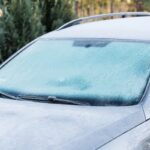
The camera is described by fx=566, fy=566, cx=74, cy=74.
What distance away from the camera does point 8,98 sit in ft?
13.4

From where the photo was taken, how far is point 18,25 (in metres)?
9.27

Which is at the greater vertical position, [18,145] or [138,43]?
[138,43]

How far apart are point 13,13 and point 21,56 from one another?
15.7ft

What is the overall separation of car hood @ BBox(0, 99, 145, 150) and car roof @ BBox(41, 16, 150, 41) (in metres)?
0.82

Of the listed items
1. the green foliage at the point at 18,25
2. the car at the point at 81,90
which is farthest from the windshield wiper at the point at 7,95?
the green foliage at the point at 18,25

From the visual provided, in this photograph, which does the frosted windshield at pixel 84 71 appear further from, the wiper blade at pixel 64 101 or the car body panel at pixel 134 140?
the car body panel at pixel 134 140

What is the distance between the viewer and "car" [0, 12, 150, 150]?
3.17 meters

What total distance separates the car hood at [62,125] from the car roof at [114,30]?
0.82 metres

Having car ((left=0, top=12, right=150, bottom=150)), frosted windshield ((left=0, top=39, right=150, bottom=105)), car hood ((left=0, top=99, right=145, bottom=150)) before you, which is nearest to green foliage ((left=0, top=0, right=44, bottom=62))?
car ((left=0, top=12, right=150, bottom=150))

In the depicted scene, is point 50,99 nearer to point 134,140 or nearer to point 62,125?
point 62,125

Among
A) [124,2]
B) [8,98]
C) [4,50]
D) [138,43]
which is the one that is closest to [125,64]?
[138,43]

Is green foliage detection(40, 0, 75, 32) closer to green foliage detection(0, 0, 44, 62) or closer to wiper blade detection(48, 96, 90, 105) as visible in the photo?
green foliage detection(0, 0, 44, 62)

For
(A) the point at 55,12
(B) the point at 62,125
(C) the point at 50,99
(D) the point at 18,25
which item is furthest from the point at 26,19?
(B) the point at 62,125

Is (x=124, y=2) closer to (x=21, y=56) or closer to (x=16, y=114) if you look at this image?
(x=21, y=56)
